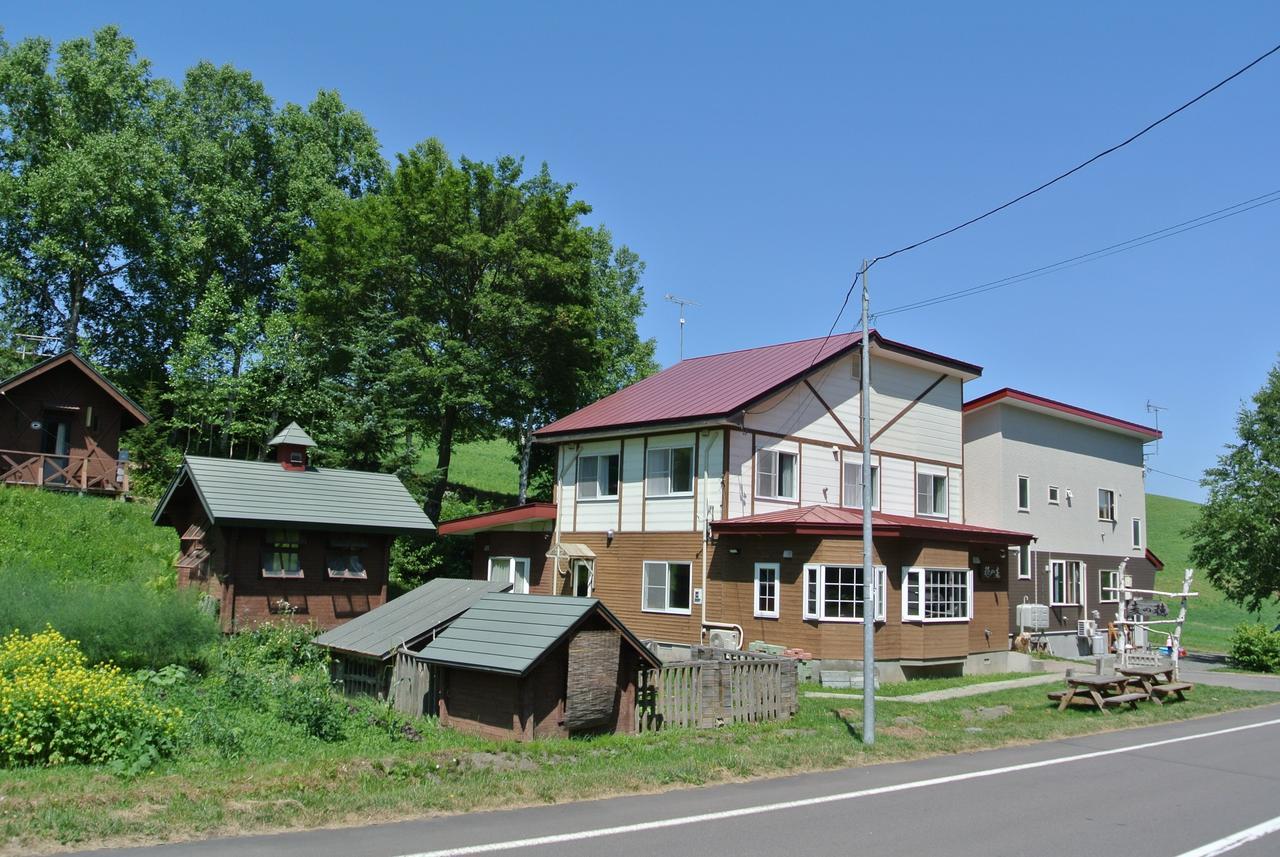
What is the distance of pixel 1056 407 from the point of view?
3416 centimetres

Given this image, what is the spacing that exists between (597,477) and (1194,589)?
47.8 metres

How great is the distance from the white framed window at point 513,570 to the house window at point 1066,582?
1788 centimetres

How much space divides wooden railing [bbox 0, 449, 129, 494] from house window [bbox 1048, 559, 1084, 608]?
32.8 metres

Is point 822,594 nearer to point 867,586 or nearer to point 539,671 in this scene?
point 867,586

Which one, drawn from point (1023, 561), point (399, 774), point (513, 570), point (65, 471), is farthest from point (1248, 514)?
point (65, 471)

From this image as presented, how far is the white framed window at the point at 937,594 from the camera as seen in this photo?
24406 mm

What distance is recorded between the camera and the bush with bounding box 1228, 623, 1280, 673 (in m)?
30.6

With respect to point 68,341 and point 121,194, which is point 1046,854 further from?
point 68,341

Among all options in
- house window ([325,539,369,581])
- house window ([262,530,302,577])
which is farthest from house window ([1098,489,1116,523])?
house window ([262,530,302,577])

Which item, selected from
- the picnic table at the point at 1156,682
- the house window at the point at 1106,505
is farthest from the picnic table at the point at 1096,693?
the house window at the point at 1106,505

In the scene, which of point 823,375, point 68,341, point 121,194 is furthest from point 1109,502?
point 68,341

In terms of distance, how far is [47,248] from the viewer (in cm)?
4138

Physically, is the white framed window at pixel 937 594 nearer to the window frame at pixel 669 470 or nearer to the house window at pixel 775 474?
the house window at pixel 775 474

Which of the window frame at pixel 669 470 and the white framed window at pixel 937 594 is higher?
the window frame at pixel 669 470
